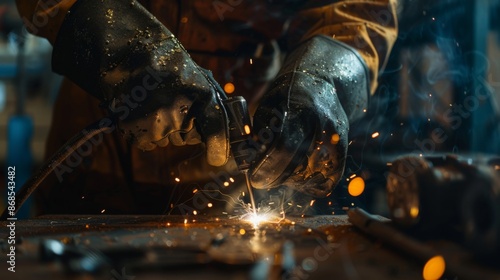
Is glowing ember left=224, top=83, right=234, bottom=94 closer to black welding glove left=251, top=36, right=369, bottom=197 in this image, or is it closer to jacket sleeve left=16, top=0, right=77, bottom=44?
black welding glove left=251, top=36, right=369, bottom=197

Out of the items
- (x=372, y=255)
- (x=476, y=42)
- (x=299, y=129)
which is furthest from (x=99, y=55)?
(x=476, y=42)

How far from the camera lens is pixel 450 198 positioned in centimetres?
119

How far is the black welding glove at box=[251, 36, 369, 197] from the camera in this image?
1.62 meters

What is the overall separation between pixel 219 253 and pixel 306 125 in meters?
0.64

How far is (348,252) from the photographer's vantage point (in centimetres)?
117

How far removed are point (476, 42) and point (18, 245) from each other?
298cm

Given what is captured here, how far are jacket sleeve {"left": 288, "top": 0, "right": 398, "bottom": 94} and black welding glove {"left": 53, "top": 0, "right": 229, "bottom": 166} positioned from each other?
768 millimetres

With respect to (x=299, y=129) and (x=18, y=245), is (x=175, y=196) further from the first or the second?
(x=18, y=245)

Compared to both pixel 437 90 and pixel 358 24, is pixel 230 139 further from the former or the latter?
pixel 437 90

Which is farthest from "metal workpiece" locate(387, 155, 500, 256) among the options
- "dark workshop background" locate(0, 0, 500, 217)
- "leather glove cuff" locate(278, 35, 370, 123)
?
"dark workshop background" locate(0, 0, 500, 217)

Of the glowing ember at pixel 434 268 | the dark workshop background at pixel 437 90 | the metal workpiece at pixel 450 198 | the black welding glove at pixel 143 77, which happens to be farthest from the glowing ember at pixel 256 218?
the dark workshop background at pixel 437 90

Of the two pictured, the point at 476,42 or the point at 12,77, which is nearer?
the point at 476,42

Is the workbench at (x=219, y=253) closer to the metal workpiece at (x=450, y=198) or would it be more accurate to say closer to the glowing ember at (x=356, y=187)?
the metal workpiece at (x=450, y=198)

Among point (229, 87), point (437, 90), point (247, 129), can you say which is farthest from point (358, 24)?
point (437, 90)
